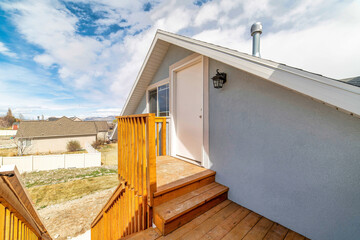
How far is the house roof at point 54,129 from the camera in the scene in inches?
690

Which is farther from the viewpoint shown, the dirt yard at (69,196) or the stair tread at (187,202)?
the dirt yard at (69,196)

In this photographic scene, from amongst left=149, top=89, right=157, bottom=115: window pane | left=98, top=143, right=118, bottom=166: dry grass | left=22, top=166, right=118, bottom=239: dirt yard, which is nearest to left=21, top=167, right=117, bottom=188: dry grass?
left=22, top=166, right=118, bottom=239: dirt yard

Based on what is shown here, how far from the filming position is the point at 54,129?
1925 cm

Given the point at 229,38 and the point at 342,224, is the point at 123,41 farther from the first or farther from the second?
the point at 342,224

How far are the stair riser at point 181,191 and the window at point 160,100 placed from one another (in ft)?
7.66

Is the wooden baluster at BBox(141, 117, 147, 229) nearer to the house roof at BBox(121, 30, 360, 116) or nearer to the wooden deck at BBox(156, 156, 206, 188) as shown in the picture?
the wooden deck at BBox(156, 156, 206, 188)

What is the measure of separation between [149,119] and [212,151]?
1492 mm

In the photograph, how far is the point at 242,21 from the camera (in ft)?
12.5

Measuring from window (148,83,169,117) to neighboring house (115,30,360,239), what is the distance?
1.27 m

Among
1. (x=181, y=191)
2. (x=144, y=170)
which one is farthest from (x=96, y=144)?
(x=181, y=191)

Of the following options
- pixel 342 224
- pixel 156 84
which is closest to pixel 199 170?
pixel 342 224

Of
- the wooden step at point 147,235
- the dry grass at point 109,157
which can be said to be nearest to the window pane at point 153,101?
the wooden step at point 147,235

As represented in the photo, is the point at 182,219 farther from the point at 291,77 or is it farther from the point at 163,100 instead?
the point at 163,100

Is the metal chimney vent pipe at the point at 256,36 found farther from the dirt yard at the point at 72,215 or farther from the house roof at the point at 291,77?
the dirt yard at the point at 72,215
